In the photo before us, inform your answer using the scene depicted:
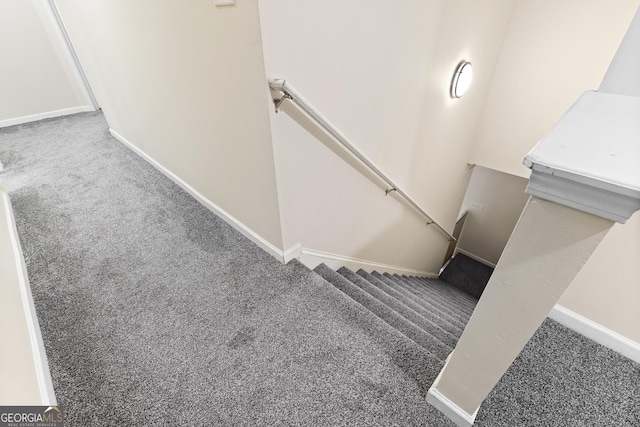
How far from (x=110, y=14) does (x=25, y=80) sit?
10.0 feet

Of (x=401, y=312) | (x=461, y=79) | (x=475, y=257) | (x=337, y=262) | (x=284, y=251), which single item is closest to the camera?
(x=284, y=251)

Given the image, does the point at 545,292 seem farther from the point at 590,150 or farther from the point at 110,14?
the point at 110,14

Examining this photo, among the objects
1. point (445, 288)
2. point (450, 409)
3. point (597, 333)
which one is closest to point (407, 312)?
point (450, 409)

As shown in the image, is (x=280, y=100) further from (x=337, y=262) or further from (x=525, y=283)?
(x=337, y=262)

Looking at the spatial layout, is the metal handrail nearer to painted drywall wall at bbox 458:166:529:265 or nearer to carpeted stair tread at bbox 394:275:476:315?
carpeted stair tread at bbox 394:275:476:315

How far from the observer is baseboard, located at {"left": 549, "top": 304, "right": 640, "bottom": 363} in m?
1.45

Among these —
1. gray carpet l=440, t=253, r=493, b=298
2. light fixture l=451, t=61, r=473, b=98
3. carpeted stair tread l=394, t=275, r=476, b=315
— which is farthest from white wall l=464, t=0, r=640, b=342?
gray carpet l=440, t=253, r=493, b=298

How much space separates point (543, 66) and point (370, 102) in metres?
1.90

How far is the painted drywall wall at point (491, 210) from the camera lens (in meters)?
4.11

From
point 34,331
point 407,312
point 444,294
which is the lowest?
point 444,294

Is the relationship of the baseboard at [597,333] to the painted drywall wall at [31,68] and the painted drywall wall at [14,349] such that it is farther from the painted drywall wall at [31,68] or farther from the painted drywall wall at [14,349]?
the painted drywall wall at [31,68]

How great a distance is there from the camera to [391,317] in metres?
1.61

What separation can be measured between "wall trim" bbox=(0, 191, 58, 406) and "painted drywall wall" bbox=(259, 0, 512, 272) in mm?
1162

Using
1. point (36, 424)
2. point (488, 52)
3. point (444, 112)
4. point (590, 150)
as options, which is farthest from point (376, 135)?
point (36, 424)
